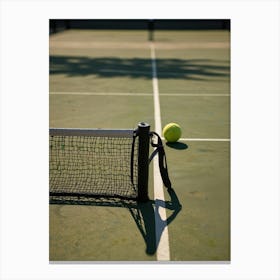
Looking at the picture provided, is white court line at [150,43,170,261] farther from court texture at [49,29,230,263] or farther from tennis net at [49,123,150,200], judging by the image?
tennis net at [49,123,150,200]

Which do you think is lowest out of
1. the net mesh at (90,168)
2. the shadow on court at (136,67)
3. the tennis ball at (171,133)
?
the net mesh at (90,168)

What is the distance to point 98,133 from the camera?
17.2 feet

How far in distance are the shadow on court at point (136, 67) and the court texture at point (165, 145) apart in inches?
1.5

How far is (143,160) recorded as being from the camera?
17.6 ft

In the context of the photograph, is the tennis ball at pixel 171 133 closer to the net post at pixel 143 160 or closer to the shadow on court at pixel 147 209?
the shadow on court at pixel 147 209

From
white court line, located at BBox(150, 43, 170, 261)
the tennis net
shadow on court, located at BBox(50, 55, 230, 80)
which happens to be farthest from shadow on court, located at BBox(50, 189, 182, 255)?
shadow on court, located at BBox(50, 55, 230, 80)

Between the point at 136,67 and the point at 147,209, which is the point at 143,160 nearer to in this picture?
the point at 147,209

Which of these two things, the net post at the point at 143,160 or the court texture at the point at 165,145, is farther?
the net post at the point at 143,160

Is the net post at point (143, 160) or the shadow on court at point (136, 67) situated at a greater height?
the shadow on court at point (136, 67)

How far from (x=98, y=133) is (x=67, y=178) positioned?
1.36 meters

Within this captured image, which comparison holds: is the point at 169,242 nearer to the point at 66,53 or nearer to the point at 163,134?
the point at 163,134

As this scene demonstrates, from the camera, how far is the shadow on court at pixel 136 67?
1502 cm

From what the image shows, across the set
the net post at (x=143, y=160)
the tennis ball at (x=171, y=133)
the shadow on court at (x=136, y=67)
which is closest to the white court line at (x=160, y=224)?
the net post at (x=143, y=160)

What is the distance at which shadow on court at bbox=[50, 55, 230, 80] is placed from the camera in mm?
15019
